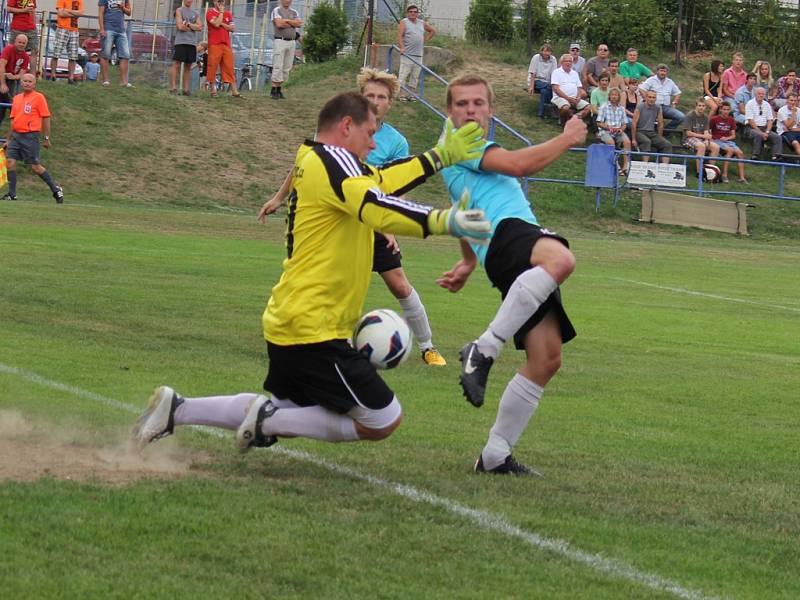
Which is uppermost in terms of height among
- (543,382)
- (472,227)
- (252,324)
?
(472,227)

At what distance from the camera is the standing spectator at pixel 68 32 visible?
1077 inches

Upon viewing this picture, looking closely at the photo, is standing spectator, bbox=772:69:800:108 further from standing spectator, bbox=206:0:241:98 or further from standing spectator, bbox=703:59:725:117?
standing spectator, bbox=206:0:241:98

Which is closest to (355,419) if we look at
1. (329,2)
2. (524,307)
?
(524,307)

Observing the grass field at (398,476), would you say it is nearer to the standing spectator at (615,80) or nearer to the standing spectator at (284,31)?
the standing spectator at (284,31)

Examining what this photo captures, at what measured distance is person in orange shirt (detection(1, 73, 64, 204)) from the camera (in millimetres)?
23031

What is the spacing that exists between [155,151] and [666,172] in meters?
11.1

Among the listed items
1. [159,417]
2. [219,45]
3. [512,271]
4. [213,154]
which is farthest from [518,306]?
[219,45]

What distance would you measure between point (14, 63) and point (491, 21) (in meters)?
16.0

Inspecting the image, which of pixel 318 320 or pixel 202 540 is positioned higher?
pixel 318 320

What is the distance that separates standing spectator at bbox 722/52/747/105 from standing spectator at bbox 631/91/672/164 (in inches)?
100

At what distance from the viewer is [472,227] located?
205 inches

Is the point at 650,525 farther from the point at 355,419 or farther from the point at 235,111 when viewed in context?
the point at 235,111

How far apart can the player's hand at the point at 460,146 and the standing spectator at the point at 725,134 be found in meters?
26.1

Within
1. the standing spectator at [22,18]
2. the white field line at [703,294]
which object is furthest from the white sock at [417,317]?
the standing spectator at [22,18]
